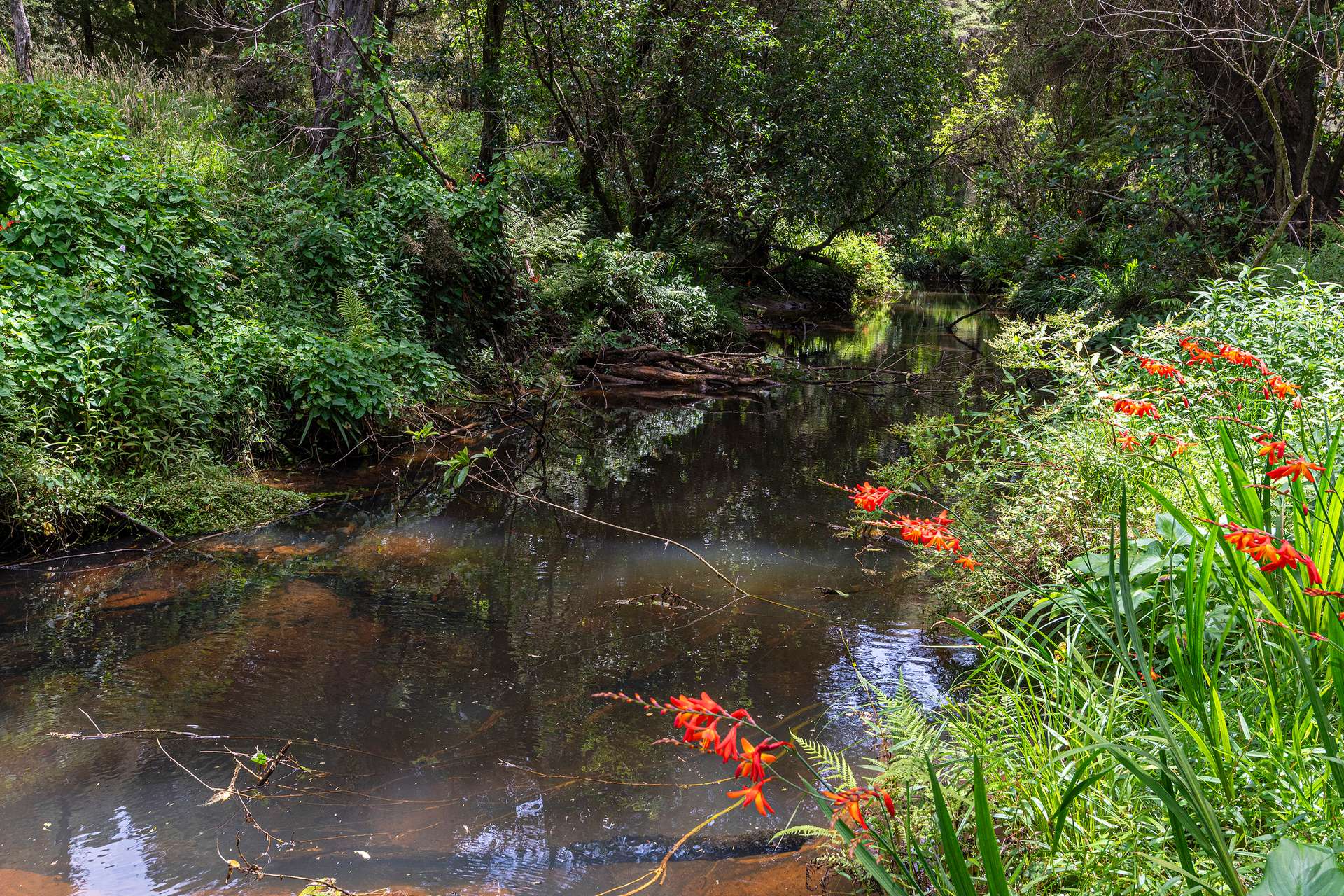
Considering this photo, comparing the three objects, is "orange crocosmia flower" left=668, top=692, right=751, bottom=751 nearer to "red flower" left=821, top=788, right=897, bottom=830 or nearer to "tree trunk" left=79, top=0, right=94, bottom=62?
"red flower" left=821, top=788, right=897, bottom=830

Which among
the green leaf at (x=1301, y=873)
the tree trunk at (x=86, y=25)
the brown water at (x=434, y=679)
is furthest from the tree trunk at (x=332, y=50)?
the green leaf at (x=1301, y=873)

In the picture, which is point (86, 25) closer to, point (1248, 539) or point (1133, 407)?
point (1133, 407)

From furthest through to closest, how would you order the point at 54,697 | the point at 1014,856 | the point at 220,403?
the point at 220,403 < the point at 54,697 < the point at 1014,856

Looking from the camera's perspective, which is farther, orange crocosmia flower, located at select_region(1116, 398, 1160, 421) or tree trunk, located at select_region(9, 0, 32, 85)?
tree trunk, located at select_region(9, 0, 32, 85)

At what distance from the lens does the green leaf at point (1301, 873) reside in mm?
1321

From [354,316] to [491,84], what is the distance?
6.02 metres

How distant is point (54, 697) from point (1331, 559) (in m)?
4.48

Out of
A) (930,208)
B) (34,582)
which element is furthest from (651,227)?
(34,582)

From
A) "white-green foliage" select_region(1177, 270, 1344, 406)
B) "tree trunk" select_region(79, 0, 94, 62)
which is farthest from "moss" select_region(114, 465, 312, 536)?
"tree trunk" select_region(79, 0, 94, 62)

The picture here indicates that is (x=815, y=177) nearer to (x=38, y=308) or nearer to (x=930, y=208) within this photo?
(x=930, y=208)

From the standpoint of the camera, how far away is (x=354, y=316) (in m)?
8.09

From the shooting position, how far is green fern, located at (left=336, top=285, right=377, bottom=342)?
7973 millimetres

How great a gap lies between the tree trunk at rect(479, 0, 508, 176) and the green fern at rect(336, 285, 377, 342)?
472 centimetres

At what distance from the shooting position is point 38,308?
5648 mm
